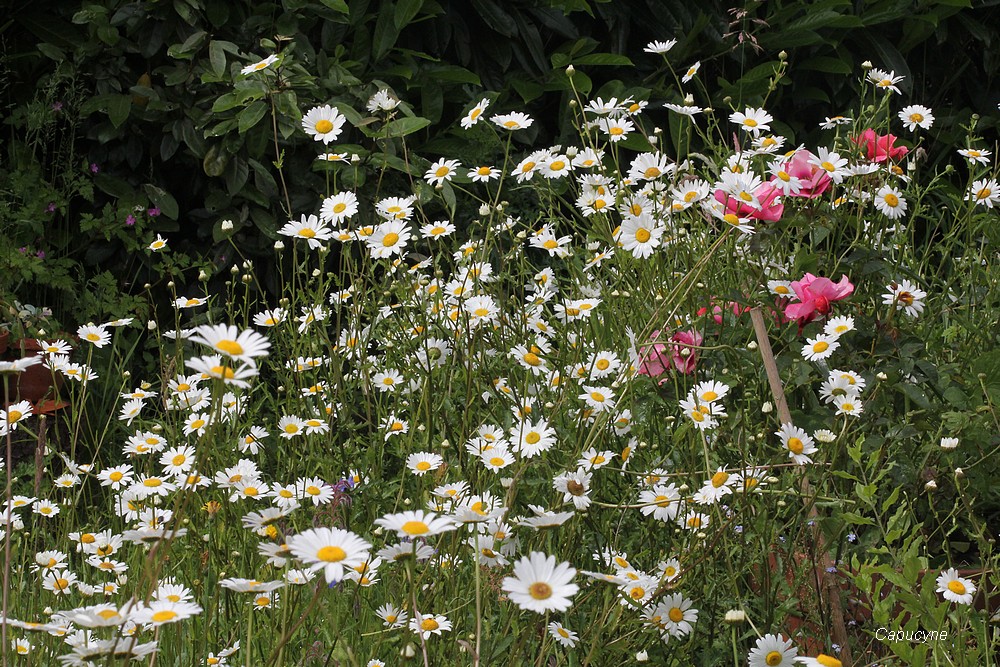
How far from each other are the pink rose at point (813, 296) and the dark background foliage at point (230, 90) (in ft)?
4.40

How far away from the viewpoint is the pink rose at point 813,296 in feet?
6.00

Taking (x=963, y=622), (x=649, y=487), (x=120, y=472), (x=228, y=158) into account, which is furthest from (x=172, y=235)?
(x=963, y=622)

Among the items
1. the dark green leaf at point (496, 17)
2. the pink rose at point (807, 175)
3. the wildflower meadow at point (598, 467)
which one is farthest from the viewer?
the dark green leaf at point (496, 17)

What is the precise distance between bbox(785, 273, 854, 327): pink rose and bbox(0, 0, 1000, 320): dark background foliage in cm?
134

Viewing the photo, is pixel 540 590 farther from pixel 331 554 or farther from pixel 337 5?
pixel 337 5

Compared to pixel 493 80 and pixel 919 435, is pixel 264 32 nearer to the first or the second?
pixel 493 80

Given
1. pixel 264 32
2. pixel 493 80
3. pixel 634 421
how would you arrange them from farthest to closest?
pixel 493 80 < pixel 264 32 < pixel 634 421

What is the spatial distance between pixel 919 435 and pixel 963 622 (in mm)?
518

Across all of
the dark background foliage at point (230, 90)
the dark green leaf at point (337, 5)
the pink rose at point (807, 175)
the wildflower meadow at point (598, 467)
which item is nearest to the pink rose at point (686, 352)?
the wildflower meadow at point (598, 467)

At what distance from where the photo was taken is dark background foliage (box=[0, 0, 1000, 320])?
3.26 m

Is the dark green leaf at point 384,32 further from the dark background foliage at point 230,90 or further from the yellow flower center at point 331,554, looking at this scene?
the yellow flower center at point 331,554

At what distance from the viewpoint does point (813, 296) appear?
72.3 inches

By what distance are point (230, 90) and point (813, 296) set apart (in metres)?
2.14

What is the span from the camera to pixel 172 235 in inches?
140
